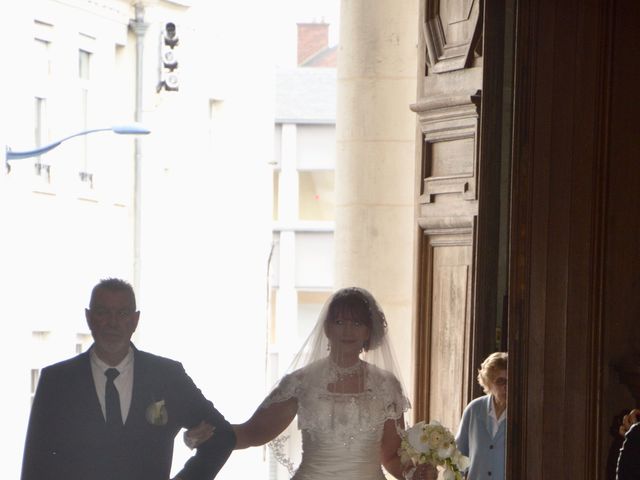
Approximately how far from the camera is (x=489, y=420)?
6.23m

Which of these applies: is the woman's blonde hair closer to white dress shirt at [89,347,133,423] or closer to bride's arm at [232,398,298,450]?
bride's arm at [232,398,298,450]

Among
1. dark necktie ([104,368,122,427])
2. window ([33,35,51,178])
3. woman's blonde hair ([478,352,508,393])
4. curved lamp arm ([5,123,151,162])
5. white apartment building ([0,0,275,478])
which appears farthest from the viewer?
window ([33,35,51,178])

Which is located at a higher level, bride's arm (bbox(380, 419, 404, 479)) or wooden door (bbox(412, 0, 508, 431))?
wooden door (bbox(412, 0, 508, 431))

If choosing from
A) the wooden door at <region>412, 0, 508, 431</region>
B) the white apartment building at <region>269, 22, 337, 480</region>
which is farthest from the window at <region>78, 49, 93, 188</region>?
the white apartment building at <region>269, 22, 337, 480</region>

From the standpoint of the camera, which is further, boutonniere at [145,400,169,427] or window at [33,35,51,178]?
window at [33,35,51,178]

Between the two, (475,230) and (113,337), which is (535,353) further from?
(475,230)

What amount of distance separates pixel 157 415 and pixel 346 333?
99cm

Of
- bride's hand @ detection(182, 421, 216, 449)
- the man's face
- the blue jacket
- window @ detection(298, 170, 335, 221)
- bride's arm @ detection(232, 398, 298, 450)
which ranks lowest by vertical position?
the blue jacket

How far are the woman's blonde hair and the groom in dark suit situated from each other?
124 centimetres

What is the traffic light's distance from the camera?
74.2 ft

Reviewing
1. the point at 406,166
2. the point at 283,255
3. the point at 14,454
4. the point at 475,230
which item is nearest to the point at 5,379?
the point at 14,454

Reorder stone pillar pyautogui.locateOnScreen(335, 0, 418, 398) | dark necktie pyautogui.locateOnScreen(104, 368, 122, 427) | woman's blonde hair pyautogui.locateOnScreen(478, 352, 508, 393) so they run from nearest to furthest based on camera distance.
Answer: dark necktie pyautogui.locateOnScreen(104, 368, 122, 427) → woman's blonde hair pyautogui.locateOnScreen(478, 352, 508, 393) → stone pillar pyautogui.locateOnScreen(335, 0, 418, 398)

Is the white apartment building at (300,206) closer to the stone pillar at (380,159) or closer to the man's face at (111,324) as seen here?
the stone pillar at (380,159)

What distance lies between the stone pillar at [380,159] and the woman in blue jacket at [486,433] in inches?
121
